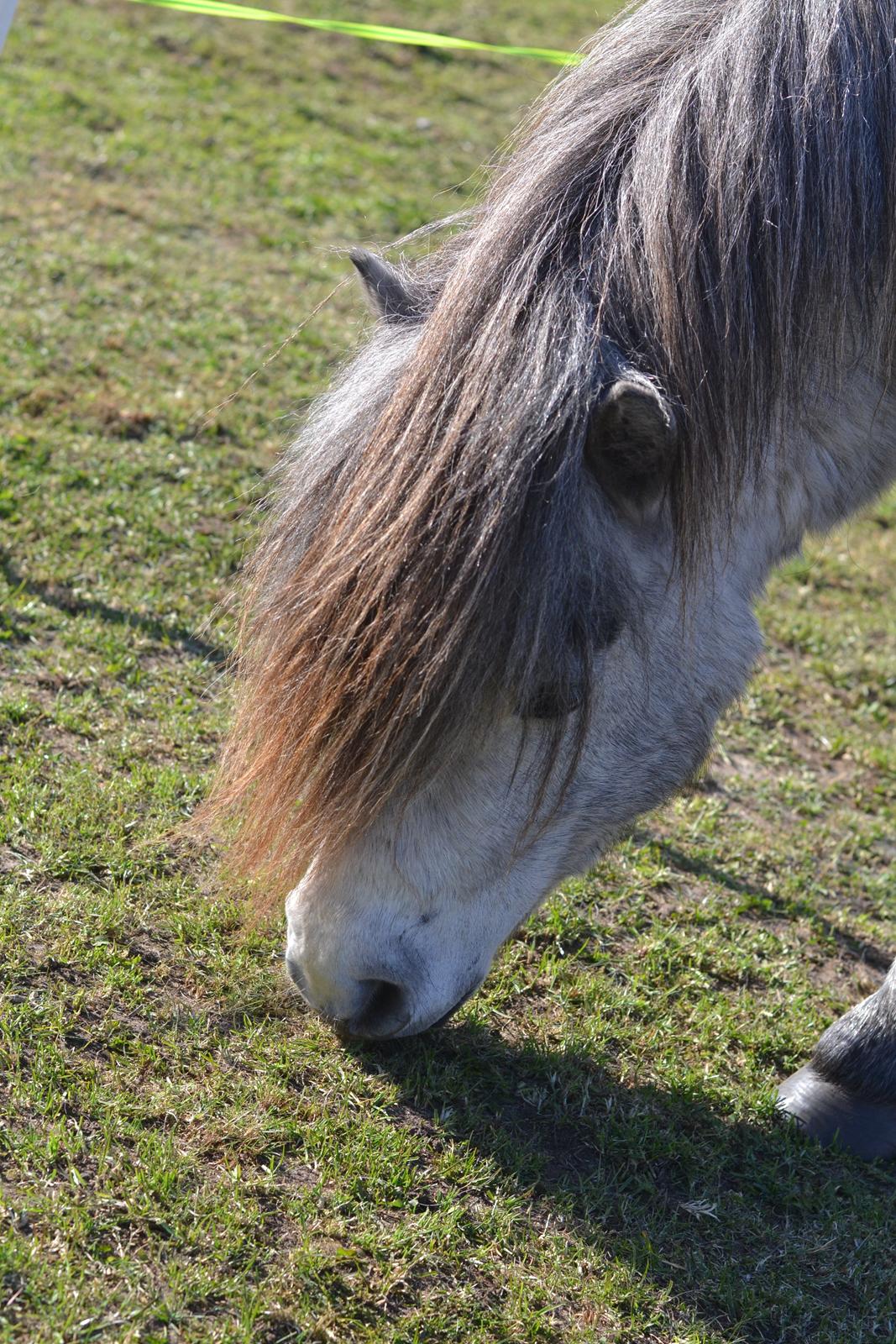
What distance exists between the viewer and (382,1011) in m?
2.40

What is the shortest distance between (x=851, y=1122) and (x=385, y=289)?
2.10 m

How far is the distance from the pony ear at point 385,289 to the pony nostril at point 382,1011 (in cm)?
132

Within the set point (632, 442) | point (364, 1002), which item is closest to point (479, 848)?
point (364, 1002)

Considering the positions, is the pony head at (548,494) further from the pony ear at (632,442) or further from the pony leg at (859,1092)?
the pony leg at (859,1092)

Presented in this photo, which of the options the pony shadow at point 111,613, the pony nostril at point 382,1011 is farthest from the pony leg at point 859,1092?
the pony shadow at point 111,613

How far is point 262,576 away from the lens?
2.43 m

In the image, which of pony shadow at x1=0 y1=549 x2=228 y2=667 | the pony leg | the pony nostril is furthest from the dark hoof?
pony shadow at x1=0 y1=549 x2=228 y2=667

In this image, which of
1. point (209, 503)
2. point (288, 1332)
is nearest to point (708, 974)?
point (288, 1332)

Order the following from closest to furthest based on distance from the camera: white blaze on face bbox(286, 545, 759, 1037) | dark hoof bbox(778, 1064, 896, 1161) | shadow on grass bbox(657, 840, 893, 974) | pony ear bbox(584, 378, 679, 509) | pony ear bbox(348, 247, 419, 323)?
1. pony ear bbox(584, 378, 679, 509)
2. white blaze on face bbox(286, 545, 759, 1037)
3. pony ear bbox(348, 247, 419, 323)
4. dark hoof bbox(778, 1064, 896, 1161)
5. shadow on grass bbox(657, 840, 893, 974)

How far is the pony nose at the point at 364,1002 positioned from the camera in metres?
2.33

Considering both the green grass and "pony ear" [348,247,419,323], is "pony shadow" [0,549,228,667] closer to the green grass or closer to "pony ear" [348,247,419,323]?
the green grass

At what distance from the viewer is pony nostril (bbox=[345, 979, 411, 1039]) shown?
7.71 feet

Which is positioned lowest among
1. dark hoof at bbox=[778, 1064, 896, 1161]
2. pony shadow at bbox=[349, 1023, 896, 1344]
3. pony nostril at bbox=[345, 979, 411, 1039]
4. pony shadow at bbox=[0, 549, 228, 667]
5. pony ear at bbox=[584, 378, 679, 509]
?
pony shadow at bbox=[349, 1023, 896, 1344]

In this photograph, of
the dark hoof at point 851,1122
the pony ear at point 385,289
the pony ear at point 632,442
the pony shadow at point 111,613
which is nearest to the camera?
the pony ear at point 632,442
